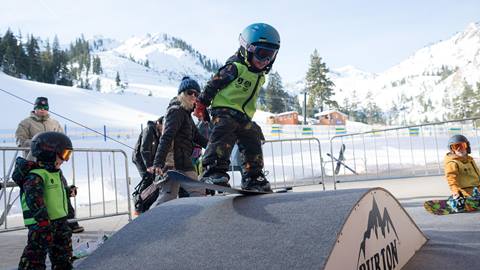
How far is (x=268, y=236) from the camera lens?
1.65 meters

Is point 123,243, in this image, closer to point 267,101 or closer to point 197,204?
point 197,204

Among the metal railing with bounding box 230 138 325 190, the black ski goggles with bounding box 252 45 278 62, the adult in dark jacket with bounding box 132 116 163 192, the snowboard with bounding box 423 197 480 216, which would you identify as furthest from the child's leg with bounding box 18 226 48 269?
the snowboard with bounding box 423 197 480 216

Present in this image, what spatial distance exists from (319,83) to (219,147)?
70.9 meters

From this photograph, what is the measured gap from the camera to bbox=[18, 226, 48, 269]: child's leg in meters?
2.42

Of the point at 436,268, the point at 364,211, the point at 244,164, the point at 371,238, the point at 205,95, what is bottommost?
the point at 436,268

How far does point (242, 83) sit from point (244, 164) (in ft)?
1.89

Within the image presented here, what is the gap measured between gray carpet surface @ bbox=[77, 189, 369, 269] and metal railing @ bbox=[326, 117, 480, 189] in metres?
4.91

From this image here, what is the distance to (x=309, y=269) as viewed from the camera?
138cm

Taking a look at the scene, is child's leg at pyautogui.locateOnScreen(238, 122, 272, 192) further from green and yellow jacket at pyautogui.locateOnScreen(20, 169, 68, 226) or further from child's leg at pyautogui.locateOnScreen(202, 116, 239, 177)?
green and yellow jacket at pyautogui.locateOnScreen(20, 169, 68, 226)

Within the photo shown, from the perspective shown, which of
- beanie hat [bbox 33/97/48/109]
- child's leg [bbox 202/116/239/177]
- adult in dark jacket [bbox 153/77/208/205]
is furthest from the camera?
beanie hat [bbox 33/97/48/109]

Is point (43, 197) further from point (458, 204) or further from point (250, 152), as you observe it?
point (458, 204)

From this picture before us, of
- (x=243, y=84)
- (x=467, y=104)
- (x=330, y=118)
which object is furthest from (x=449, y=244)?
(x=467, y=104)

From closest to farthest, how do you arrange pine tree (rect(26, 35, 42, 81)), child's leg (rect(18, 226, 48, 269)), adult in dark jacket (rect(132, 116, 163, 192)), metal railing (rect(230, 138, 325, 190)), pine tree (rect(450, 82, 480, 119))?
child's leg (rect(18, 226, 48, 269)), adult in dark jacket (rect(132, 116, 163, 192)), metal railing (rect(230, 138, 325, 190)), pine tree (rect(26, 35, 42, 81)), pine tree (rect(450, 82, 480, 119))

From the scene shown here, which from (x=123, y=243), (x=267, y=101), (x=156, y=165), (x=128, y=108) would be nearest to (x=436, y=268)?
(x=123, y=243)
